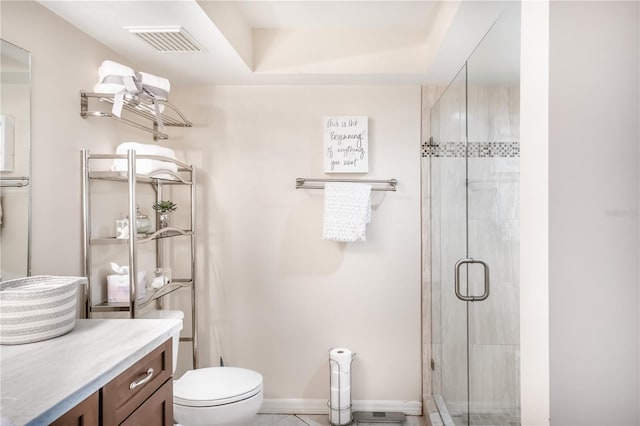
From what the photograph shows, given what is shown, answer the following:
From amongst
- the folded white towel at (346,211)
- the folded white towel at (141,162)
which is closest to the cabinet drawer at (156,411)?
the folded white towel at (141,162)

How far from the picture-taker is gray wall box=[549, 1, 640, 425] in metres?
0.74

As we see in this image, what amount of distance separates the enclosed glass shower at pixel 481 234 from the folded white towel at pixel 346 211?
0.45m

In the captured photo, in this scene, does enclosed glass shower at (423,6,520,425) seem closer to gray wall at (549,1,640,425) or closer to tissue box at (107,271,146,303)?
gray wall at (549,1,640,425)

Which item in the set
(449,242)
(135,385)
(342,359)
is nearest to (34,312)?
(135,385)

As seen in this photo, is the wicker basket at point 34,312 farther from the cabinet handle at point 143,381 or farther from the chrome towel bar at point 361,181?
the chrome towel bar at point 361,181

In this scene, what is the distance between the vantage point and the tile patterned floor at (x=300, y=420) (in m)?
2.22

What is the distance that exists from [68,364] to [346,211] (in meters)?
1.55

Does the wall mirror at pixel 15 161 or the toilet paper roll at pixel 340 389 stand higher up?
the wall mirror at pixel 15 161

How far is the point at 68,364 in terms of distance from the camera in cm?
98

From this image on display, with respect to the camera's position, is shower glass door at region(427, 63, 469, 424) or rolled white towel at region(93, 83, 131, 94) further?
shower glass door at region(427, 63, 469, 424)

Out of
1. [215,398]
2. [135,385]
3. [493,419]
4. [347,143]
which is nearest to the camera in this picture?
[135,385]

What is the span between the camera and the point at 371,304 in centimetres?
236

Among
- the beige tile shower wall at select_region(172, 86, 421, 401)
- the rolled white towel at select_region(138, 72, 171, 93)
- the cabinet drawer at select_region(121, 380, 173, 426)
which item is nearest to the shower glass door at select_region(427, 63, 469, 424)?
the beige tile shower wall at select_region(172, 86, 421, 401)

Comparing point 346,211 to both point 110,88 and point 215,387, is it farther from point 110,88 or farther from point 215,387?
point 110,88
